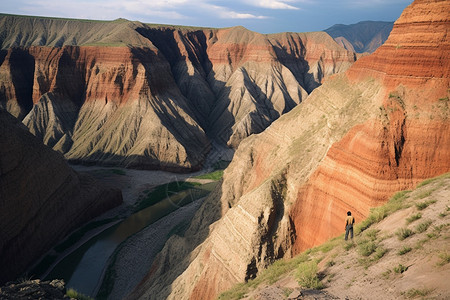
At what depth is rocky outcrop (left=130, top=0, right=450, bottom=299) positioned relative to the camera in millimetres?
14953


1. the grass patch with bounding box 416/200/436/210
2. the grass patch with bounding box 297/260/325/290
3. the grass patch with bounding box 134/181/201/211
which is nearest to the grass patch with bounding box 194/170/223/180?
the grass patch with bounding box 134/181/201/211

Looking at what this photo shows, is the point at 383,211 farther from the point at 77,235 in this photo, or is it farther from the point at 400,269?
the point at 77,235

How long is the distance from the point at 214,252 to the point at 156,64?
6529cm

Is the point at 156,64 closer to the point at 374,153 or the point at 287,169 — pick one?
the point at 287,169

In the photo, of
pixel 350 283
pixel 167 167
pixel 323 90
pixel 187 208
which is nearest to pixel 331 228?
pixel 350 283

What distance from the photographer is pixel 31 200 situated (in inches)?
1245

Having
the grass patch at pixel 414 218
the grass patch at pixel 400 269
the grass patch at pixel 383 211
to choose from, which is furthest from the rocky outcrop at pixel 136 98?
the grass patch at pixel 400 269

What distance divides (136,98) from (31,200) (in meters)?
41.4

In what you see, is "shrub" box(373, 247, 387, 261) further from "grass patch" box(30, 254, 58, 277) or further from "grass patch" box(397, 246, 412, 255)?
"grass patch" box(30, 254, 58, 277)

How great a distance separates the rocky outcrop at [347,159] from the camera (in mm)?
14953

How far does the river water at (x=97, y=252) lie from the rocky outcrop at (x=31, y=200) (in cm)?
320

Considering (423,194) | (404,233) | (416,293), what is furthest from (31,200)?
(416,293)

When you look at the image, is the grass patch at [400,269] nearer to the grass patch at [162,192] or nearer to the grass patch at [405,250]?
the grass patch at [405,250]

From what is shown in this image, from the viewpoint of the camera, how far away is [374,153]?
15.1 metres
